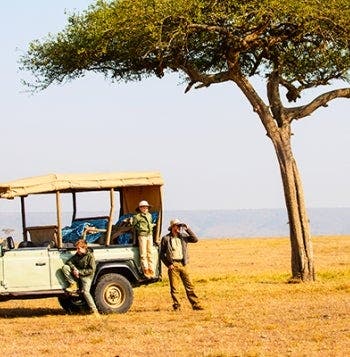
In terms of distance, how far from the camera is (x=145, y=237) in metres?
24.1

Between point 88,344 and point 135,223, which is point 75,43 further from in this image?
point 88,344

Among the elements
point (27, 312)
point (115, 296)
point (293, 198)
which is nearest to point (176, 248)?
point (115, 296)

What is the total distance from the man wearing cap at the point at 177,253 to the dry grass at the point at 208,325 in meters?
0.41

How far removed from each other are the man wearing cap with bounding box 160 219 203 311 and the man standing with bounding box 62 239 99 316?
5.31 feet

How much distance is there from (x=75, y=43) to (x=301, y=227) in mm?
8465

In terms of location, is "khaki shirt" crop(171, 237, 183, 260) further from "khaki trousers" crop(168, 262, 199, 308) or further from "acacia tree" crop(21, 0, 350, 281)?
"acacia tree" crop(21, 0, 350, 281)

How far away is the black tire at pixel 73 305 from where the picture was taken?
975 inches

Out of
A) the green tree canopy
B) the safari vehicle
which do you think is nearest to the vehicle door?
the safari vehicle

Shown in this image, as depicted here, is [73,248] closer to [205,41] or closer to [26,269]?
[26,269]

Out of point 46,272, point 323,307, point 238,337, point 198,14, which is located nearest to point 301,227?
point 198,14

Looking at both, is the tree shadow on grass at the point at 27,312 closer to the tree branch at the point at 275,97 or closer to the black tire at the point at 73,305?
the black tire at the point at 73,305

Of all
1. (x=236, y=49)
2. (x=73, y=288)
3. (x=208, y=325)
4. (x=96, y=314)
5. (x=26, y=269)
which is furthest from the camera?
(x=236, y=49)

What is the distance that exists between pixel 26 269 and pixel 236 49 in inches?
511

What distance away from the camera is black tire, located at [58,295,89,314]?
24.8 m
